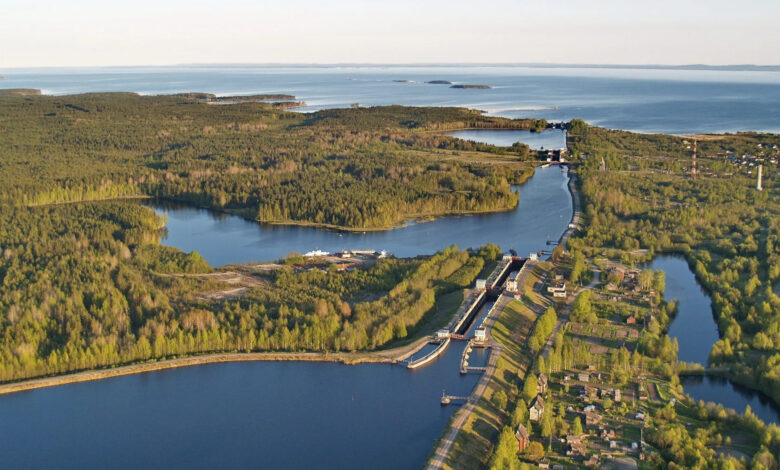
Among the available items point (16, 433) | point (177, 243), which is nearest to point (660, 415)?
point (16, 433)

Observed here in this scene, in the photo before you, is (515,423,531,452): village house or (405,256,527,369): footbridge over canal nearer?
(515,423,531,452): village house

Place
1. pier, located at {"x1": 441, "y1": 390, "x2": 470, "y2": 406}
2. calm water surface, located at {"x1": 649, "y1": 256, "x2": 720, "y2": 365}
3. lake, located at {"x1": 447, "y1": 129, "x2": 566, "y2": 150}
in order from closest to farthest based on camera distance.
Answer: pier, located at {"x1": 441, "y1": 390, "x2": 470, "y2": 406} → calm water surface, located at {"x1": 649, "y1": 256, "x2": 720, "y2": 365} → lake, located at {"x1": 447, "y1": 129, "x2": 566, "y2": 150}

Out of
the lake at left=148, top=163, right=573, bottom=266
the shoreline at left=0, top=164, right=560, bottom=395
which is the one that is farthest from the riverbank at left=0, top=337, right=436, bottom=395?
the lake at left=148, top=163, right=573, bottom=266

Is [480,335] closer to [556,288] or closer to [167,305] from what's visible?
[556,288]

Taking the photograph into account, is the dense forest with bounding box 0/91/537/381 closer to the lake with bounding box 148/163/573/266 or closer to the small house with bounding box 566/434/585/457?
the lake with bounding box 148/163/573/266

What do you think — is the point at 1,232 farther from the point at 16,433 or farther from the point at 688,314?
the point at 688,314

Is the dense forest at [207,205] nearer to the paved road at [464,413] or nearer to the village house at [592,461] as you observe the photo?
the paved road at [464,413]

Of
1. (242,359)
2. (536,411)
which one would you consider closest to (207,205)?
(242,359)
